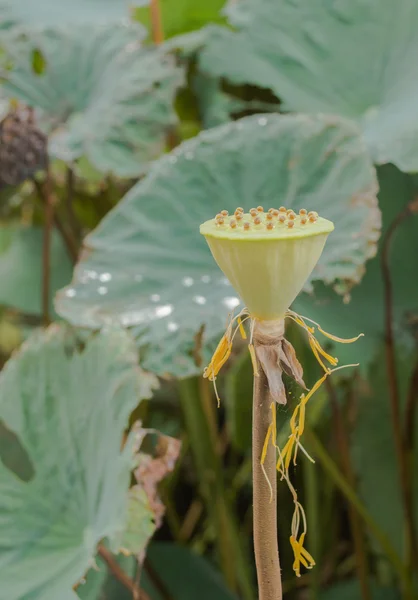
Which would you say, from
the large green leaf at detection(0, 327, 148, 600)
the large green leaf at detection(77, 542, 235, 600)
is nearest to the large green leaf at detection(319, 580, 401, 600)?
the large green leaf at detection(77, 542, 235, 600)

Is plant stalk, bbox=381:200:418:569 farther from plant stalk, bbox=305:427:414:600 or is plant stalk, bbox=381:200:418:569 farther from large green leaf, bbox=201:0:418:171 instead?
large green leaf, bbox=201:0:418:171

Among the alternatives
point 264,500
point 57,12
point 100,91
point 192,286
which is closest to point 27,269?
point 100,91

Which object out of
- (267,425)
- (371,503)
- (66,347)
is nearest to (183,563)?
(371,503)

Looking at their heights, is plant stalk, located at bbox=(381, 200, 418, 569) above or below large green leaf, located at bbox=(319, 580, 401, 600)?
above

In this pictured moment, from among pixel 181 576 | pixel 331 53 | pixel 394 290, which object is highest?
pixel 331 53

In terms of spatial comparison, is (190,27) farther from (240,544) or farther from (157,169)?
(240,544)

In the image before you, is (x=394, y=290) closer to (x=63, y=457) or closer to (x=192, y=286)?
(x=192, y=286)
